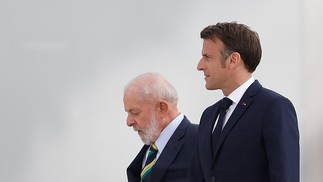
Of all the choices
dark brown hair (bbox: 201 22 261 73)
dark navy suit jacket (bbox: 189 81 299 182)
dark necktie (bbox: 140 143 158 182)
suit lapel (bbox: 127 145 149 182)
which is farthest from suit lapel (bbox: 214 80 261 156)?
suit lapel (bbox: 127 145 149 182)

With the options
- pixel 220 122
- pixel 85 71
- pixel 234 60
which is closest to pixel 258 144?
pixel 220 122

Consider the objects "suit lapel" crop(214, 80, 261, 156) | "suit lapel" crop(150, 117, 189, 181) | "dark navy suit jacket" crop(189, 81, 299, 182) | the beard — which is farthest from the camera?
the beard

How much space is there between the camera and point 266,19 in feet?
14.7

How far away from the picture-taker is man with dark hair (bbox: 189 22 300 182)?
2.86m

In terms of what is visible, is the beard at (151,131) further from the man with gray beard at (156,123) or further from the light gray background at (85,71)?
the light gray background at (85,71)

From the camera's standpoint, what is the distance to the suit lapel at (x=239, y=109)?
2971 mm

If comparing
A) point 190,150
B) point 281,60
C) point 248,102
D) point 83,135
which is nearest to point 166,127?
point 190,150

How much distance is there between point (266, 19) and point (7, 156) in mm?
1570

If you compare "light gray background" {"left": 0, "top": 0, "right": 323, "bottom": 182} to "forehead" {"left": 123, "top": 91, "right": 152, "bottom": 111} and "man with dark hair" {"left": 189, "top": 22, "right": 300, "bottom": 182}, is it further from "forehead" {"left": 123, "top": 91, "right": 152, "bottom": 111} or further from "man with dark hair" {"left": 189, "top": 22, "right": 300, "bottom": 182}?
"man with dark hair" {"left": 189, "top": 22, "right": 300, "bottom": 182}

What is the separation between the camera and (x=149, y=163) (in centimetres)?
360

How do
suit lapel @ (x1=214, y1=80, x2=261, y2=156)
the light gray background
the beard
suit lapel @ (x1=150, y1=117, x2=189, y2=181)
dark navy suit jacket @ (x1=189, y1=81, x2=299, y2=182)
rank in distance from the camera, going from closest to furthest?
dark navy suit jacket @ (x1=189, y1=81, x2=299, y2=182)
suit lapel @ (x1=214, y1=80, x2=261, y2=156)
suit lapel @ (x1=150, y1=117, x2=189, y2=181)
the beard
the light gray background

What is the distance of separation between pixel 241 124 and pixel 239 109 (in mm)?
66

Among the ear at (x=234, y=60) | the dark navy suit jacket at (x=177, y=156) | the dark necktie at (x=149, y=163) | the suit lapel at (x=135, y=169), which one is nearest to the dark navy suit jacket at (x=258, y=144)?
the ear at (x=234, y=60)

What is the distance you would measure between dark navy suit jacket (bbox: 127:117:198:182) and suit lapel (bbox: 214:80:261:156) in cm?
54
